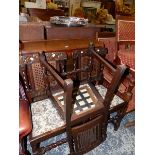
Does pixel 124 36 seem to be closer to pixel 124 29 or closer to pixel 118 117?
pixel 124 29

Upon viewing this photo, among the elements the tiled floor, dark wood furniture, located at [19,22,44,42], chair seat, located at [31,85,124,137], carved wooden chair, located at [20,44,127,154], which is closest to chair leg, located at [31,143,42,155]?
carved wooden chair, located at [20,44,127,154]

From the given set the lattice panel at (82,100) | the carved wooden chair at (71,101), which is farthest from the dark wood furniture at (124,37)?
the lattice panel at (82,100)

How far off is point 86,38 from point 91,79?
465 mm

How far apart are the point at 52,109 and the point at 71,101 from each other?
401 millimetres

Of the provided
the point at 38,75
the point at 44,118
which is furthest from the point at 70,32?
the point at 44,118

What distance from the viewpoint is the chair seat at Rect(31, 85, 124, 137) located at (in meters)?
1.39

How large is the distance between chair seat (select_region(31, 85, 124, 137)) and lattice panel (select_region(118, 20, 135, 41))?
83 centimetres

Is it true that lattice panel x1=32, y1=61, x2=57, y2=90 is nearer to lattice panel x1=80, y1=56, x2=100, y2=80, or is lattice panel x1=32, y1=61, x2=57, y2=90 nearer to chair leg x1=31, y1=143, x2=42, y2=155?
lattice panel x1=80, y1=56, x2=100, y2=80

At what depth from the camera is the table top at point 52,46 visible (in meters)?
1.55

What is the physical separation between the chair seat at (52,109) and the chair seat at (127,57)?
512 mm

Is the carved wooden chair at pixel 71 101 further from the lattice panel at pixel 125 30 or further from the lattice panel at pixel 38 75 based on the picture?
the lattice panel at pixel 125 30

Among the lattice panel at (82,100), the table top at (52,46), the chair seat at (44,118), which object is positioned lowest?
the chair seat at (44,118)
